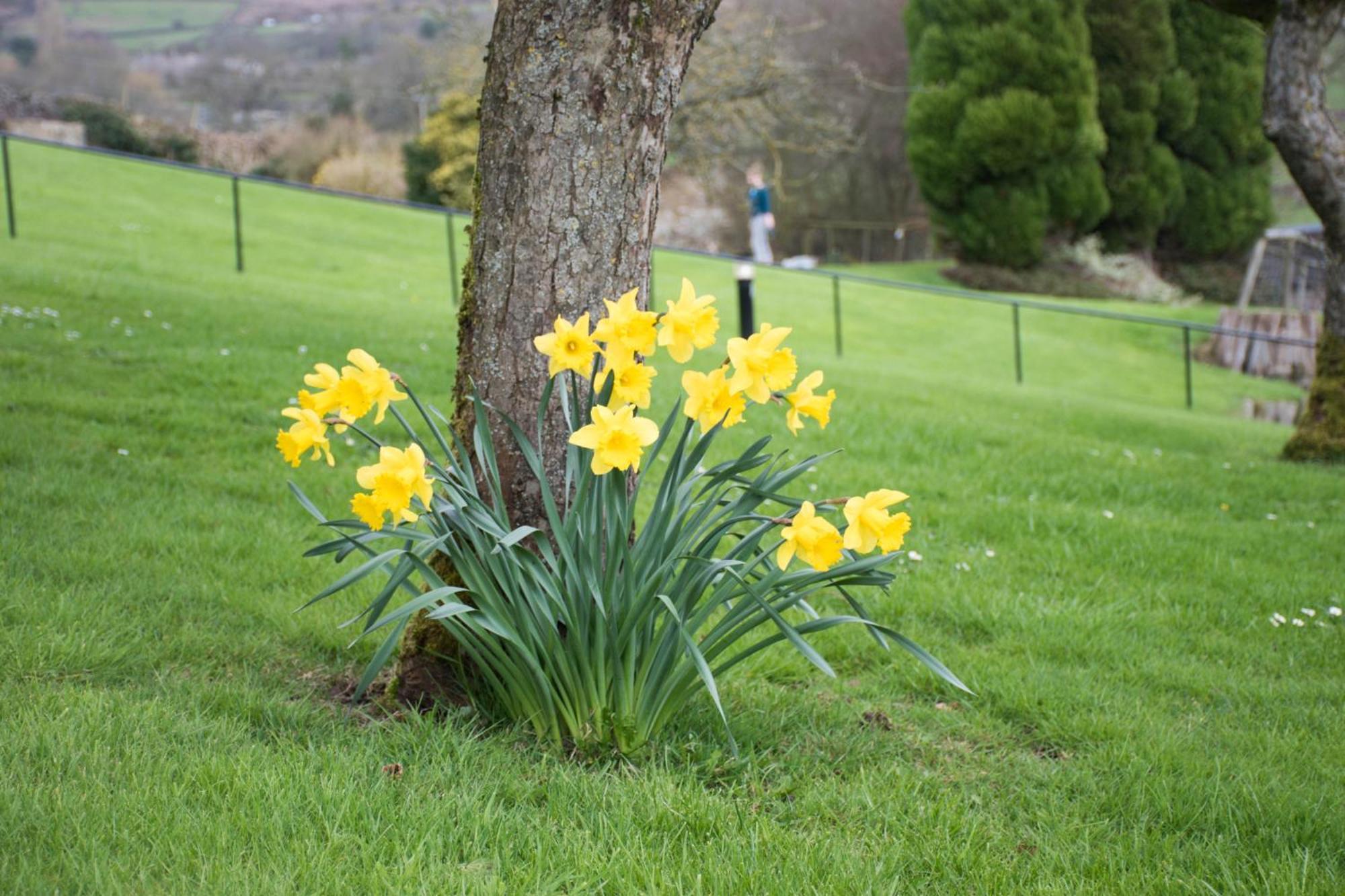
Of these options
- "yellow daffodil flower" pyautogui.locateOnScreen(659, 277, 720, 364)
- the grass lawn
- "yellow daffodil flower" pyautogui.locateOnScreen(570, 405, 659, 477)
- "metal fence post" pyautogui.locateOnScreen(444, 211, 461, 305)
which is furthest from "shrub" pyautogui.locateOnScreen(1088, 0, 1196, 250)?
"yellow daffodil flower" pyautogui.locateOnScreen(570, 405, 659, 477)

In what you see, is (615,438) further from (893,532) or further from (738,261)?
(738,261)

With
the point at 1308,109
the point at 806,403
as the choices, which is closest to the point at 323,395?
the point at 806,403

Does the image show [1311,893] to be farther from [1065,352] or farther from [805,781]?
[1065,352]

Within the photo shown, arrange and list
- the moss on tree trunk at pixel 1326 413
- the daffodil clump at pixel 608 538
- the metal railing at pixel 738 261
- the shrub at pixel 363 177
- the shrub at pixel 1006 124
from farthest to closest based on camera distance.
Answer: the shrub at pixel 363 177 → the shrub at pixel 1006 124 → the metal railing at pixel 738 261 → the moss on tree trunk at pixel 1326 413 → the daffodil clump at pixel 608 538

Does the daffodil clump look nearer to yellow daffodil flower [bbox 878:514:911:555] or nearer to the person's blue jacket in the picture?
yellow daffodil flower [bbox 878:514:911:555]

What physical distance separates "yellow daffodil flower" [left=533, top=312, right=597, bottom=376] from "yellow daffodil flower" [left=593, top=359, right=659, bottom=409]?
0.06 metres

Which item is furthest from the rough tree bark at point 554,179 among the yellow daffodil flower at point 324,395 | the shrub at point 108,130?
the shrub at point 108,130

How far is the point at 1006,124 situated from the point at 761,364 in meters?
20.5

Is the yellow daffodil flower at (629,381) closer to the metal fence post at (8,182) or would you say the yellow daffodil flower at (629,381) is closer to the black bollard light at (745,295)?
the black bollard light at (745,295)

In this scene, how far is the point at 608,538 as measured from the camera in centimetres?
238

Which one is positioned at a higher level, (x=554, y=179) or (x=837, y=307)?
(x=554, y=179)

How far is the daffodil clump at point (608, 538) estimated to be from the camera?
7.11 ft

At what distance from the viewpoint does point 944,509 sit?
16.7ft

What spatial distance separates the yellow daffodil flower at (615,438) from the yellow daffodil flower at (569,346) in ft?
0.56
